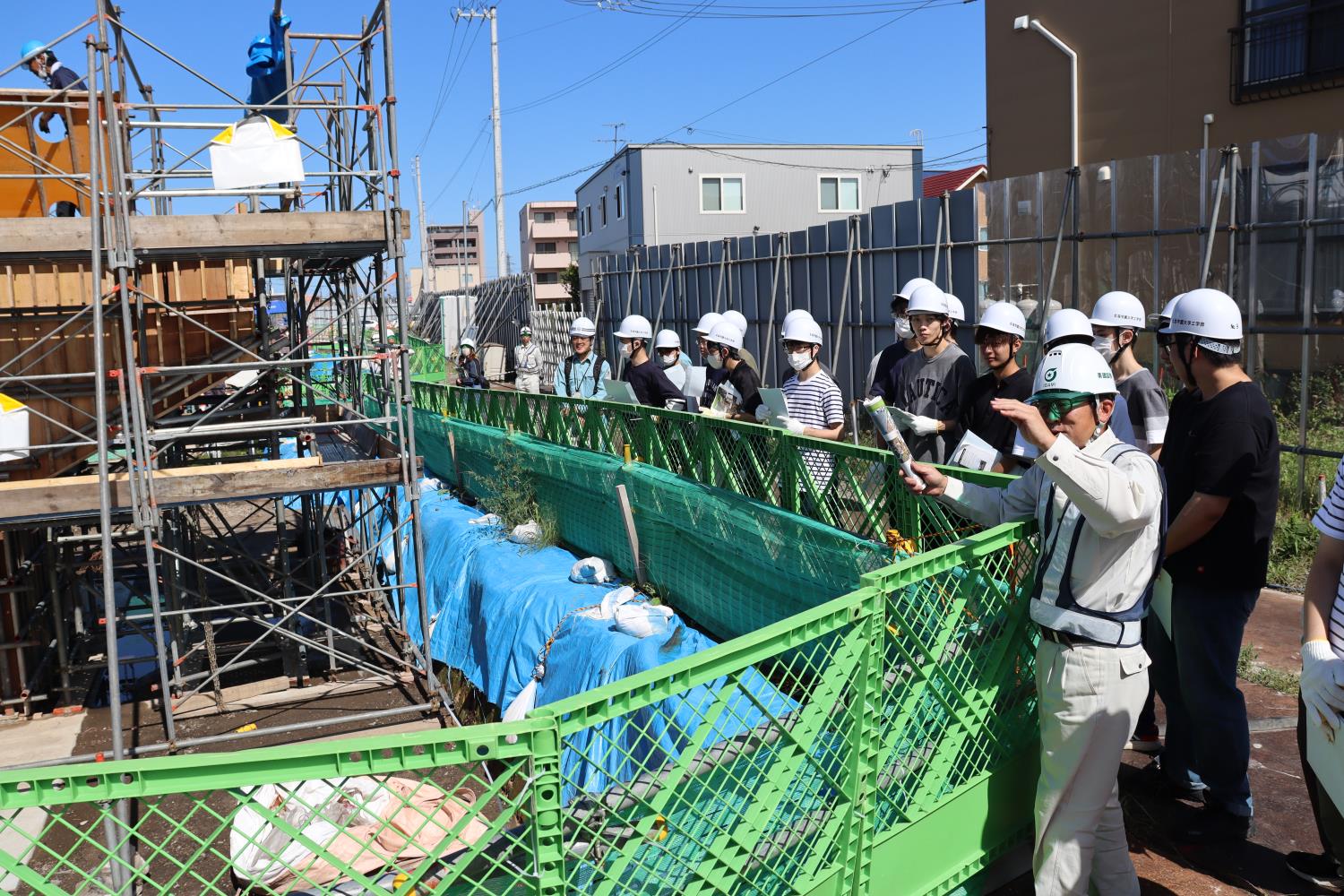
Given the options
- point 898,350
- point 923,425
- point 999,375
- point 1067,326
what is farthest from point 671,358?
point 1067,326

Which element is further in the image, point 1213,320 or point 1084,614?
point 1213,320

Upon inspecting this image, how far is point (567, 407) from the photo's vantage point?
9688 millimetres

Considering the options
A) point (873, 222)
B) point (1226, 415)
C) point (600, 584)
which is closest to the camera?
point (1226, 415)

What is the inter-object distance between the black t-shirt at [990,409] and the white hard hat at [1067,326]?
0.76 feet

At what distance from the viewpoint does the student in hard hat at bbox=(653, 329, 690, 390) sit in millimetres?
9328

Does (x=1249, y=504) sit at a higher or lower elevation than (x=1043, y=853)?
higher

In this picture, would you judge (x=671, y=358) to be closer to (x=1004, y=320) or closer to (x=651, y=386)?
(x=651, y=386)

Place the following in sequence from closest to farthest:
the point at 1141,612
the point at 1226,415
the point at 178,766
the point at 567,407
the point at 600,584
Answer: the point at 178,766, the point at 1141,612, the point at 1226,415, the point at 600,584, the point at 567,407

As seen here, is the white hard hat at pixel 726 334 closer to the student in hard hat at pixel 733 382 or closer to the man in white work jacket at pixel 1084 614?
the student in hard hat at pixel 733 382

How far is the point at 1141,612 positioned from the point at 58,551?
8.46 meters

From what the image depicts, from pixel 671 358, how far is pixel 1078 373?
20.9 ft

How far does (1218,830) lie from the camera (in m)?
3.86

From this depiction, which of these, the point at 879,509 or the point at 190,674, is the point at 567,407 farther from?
the point at 879,509

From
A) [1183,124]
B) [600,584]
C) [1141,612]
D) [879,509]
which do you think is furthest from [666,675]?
[1183,124]
